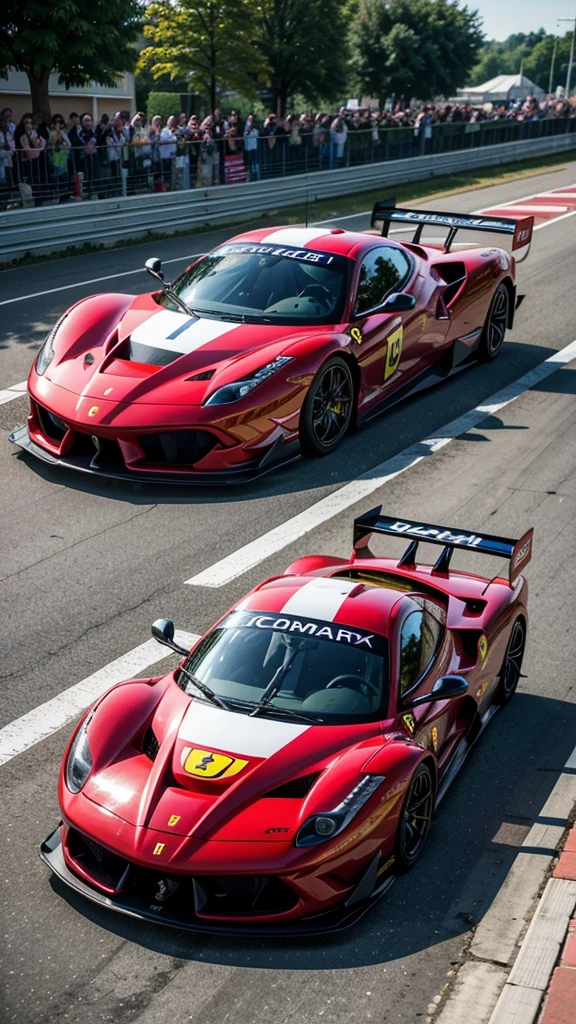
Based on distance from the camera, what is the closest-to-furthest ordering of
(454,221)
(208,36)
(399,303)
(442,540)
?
(442,540) → (399,303) → (454,221) → (208,36)

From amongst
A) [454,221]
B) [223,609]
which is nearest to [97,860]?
[223,609]

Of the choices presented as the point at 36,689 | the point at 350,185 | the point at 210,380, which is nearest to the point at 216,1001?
the point at 36,689

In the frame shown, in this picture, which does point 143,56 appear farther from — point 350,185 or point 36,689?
point 36,689

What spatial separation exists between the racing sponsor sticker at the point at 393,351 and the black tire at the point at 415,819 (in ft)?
21.5

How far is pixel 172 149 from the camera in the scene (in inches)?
928

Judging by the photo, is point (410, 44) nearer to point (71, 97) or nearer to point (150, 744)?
point (71, 97)

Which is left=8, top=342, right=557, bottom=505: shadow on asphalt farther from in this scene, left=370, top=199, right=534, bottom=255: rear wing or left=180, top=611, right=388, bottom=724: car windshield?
left=180, top=611, right=388, bottom=724: car windshield

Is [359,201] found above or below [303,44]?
below

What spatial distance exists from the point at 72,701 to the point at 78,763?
1.46 meters

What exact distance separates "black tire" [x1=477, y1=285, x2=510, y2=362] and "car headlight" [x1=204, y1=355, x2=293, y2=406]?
13.8ft

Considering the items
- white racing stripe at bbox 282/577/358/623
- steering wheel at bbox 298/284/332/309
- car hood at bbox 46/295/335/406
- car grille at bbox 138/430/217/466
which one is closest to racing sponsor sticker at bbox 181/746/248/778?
white racing stripe at bbox 282/577/358/623

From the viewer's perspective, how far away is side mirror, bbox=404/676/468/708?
5887mm

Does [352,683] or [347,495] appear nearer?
[352,683]

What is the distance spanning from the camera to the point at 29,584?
28.2 ft
